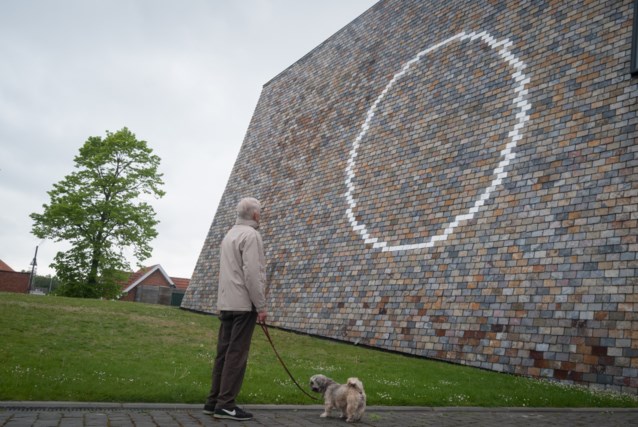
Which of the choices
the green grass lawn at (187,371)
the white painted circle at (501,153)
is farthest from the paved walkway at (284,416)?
the white painted circle at (501,153)

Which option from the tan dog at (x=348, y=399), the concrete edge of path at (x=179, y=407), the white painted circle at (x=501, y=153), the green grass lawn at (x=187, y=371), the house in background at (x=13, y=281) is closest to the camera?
the concrete edge of path at (x=179, y=407)

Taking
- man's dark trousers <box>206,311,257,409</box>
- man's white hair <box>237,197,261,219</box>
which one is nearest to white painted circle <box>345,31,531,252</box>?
man's white hair <box>237,197,261,219</box>

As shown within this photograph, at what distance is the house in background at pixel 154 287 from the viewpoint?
4416 cm

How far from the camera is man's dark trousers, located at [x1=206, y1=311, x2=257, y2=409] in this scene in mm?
5676

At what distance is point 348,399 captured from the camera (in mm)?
5859

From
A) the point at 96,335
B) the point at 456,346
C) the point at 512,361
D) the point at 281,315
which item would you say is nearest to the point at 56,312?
the point at 96,335

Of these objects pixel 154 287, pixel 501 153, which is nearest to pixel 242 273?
pixel 501 153

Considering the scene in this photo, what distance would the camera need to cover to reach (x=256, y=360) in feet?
33.9

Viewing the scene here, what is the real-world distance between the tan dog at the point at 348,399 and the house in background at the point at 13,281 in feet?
164

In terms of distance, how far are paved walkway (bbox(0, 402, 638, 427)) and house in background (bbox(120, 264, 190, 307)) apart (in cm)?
3239

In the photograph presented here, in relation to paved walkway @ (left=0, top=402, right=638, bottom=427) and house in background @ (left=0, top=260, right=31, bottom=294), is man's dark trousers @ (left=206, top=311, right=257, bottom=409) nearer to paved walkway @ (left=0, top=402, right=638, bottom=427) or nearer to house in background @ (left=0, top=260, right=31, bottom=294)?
paved walkway @ (left=0, top=402, right=638, bottom=427)

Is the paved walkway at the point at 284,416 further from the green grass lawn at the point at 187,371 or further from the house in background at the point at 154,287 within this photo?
the house in background at the point at 154,287

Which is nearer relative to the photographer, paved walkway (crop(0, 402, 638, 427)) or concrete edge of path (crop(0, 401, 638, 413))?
paved walkway (crop(0, 402, 638, 427))

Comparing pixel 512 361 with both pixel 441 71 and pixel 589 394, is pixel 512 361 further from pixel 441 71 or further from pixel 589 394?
pixel 441 71
